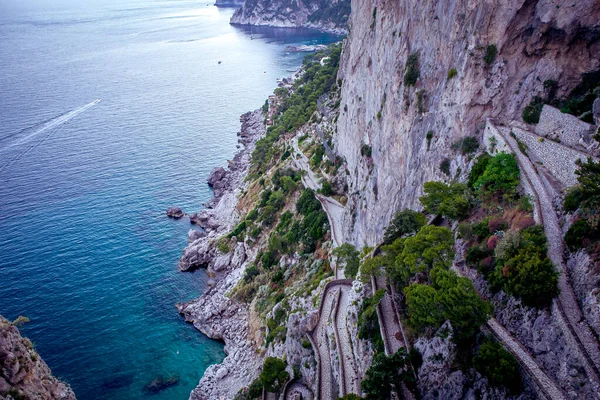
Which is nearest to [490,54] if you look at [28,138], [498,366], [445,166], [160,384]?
[445,166]

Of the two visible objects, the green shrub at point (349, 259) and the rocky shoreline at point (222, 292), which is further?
the rocky shoreline at point (222, 292)

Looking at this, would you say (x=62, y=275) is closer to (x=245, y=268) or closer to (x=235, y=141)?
(x=245, y=268)

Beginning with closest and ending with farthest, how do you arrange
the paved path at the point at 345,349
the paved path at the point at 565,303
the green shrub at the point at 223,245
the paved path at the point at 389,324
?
the paved path at the point at 565,303, the paved path at the point at 389,324, the paved path at the point at 345,349, the green shrub at the point at 223,245

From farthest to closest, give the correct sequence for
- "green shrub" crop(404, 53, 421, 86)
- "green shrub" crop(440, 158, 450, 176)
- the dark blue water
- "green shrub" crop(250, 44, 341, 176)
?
"green shrub" crop(250, 44, 341, 176) → the dark blue water → "green shrub" crop(404, 53, 421, 86) → "green shrub" crop(440, 158, 450, 176)

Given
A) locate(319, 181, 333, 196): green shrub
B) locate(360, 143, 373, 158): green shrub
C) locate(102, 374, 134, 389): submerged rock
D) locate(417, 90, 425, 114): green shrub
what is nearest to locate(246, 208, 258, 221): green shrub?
locate(319, 181, 333, 196): green shrub

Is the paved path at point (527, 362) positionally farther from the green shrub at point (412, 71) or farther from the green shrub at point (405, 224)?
the green shrub at point (412, 71)

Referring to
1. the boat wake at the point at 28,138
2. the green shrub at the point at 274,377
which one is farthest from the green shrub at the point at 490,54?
the boat wake at the point at 28,138

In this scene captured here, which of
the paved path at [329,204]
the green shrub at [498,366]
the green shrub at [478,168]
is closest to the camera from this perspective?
the green shrub at [498,366]

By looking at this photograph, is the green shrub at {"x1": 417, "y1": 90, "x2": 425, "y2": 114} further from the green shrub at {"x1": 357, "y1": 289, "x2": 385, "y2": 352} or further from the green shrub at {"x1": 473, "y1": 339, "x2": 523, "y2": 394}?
the green shrub at {"x1": 473, "y1": 339, "x2": 523, "y2": 394}
